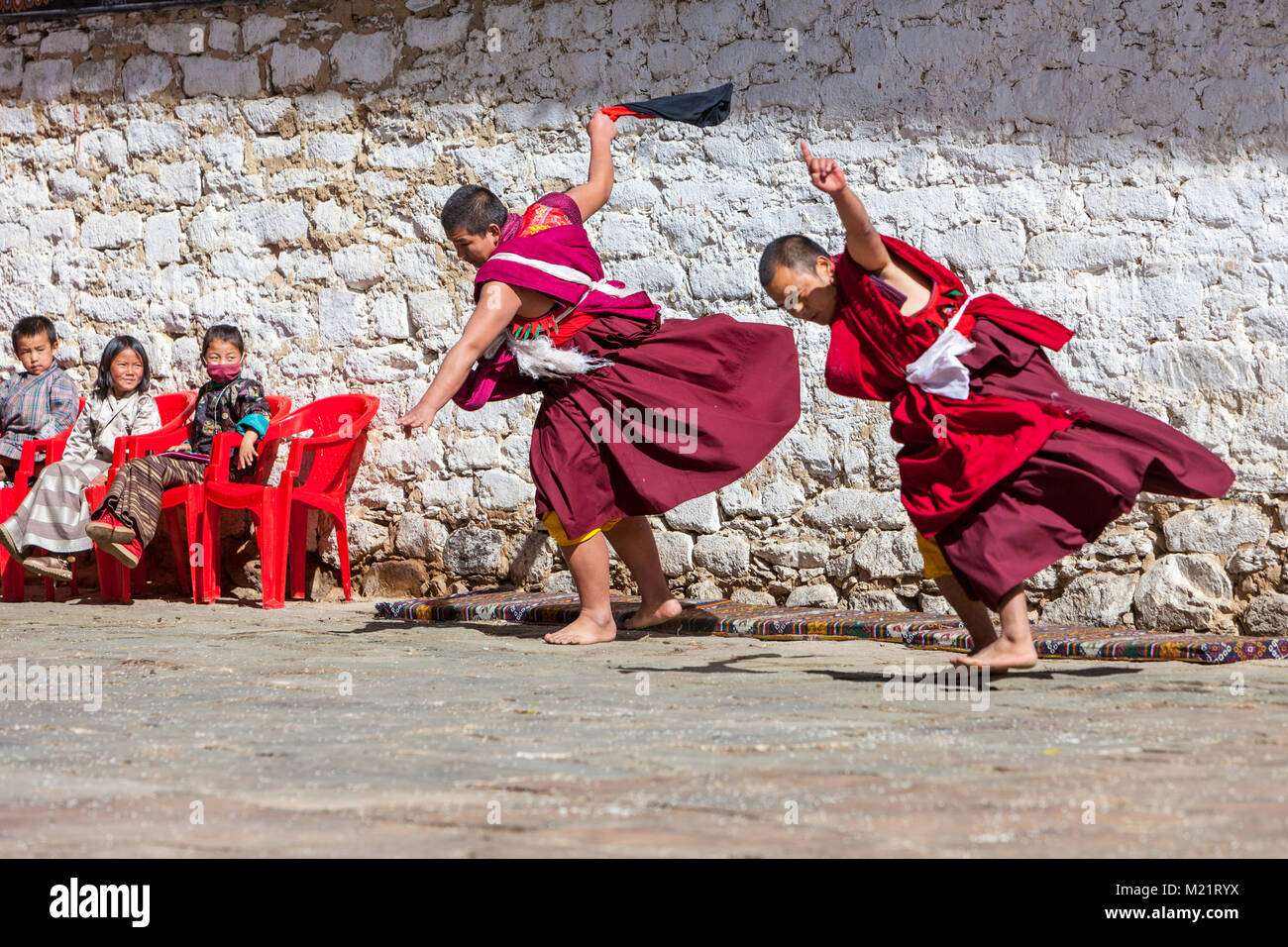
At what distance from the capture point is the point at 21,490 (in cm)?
562

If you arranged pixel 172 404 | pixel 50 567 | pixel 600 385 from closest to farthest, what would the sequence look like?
pixel 600 385
pixel 50 567
pixel 172 404

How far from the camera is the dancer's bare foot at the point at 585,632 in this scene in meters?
4.14

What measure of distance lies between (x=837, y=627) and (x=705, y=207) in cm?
181

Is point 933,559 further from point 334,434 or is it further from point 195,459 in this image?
point 195,459

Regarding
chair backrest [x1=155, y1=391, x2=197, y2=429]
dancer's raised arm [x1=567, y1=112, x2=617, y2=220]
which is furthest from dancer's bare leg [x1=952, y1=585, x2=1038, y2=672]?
chair backrest [x1=155, y1=391, x2=197, y2=429]

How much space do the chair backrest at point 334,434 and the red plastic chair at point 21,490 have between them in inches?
40.1

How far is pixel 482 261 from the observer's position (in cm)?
435

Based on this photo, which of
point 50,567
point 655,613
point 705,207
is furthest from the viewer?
point 50,567

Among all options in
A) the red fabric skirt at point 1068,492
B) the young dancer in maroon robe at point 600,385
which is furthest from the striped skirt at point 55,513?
the red fabric skirt at point 1068,492

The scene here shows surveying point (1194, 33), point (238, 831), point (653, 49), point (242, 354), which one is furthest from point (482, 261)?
point (238, 831)

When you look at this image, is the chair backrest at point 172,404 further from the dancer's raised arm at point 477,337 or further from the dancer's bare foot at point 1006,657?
the dancer's bare foot at point 1006,657

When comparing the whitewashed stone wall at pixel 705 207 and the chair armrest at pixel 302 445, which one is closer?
the whitewashed stone wall at pixel 705 207

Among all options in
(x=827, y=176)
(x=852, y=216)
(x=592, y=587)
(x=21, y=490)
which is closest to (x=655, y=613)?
(x=592, y=587)
